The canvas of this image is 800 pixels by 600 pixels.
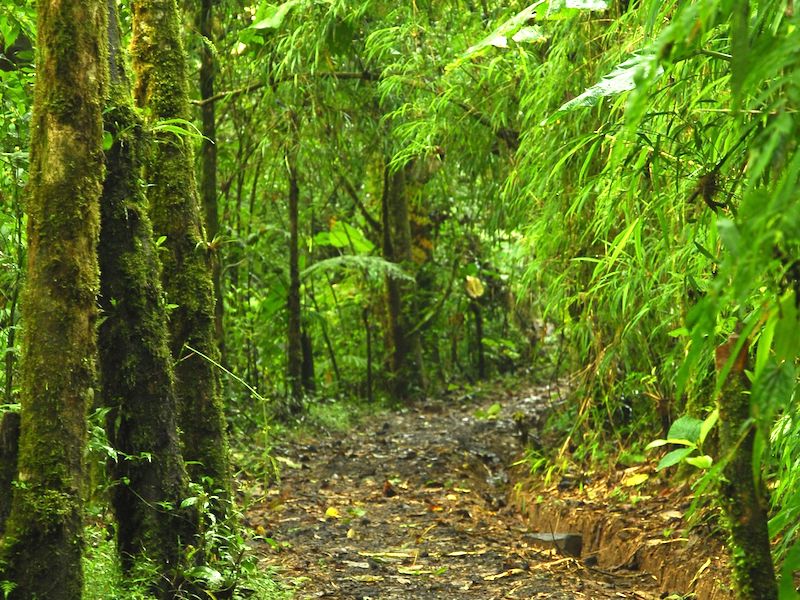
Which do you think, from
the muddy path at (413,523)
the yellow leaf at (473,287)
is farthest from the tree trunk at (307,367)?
the yellow leaf at (473,287)

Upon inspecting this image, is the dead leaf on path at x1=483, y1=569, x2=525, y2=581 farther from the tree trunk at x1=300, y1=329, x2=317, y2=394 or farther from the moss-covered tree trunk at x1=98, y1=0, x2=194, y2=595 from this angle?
the tree trunk at x1=300, y1=329, x2=317, y2=394

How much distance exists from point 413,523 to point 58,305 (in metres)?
3.04

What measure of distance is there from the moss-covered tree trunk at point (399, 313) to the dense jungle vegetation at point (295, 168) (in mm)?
2434

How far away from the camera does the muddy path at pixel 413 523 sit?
3707 mm

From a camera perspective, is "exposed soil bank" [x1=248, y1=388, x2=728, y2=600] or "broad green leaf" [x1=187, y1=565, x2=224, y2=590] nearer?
"broad green leaf" [x1=187, y1=565, x2=224, y2=590]

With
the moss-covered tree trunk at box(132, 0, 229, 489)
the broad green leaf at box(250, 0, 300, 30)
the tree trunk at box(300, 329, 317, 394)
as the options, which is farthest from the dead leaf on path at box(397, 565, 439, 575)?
the tree trunk at box(300, 329, 317, 394)

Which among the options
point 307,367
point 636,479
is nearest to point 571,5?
point 636,479

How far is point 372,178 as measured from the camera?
9.97m

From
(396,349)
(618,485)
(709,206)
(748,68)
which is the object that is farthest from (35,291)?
(396,349)

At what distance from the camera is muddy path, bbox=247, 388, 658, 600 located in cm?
371

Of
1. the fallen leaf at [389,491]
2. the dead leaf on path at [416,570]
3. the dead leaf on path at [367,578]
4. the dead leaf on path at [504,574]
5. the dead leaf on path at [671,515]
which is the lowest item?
the fallen leaf at [389,491]

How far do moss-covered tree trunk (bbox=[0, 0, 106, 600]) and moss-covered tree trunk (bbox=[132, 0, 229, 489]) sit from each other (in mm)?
760

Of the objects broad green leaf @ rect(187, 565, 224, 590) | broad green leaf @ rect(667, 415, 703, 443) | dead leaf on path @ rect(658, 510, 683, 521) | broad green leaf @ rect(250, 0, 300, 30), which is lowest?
dead leaf on path @ rect(658, 510, 683, 521)

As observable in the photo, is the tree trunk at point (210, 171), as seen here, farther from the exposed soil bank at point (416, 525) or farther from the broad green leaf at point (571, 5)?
the broad green leaf at point (571, 5)
